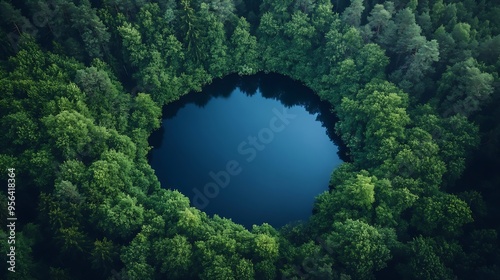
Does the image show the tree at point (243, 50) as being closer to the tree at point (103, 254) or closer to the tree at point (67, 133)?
the tree at point (67, 133)

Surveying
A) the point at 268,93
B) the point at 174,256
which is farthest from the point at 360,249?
the point at 268,93

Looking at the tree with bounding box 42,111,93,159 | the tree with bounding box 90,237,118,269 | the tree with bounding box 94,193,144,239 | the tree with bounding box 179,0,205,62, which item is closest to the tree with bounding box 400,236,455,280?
the tree with bounding box 94,193,144,239

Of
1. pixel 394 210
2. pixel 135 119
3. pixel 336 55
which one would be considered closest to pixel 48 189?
pixel 135 119

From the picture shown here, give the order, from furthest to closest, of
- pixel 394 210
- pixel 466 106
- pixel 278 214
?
pixel 278 214 < pixel 466 106 < pixel 394 210

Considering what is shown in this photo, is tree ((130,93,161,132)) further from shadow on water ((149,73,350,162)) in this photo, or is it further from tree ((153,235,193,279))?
tree ((153,235,193,279))

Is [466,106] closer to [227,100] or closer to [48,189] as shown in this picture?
[227,100]
